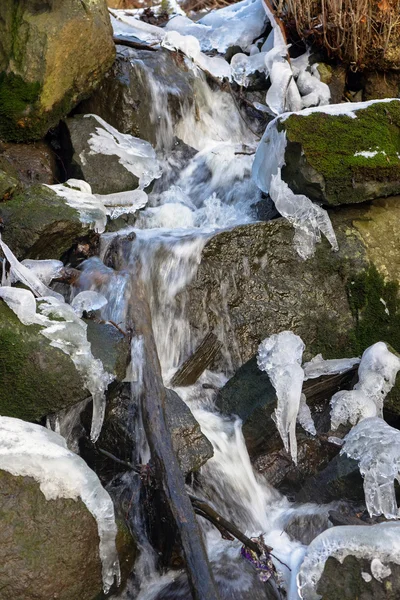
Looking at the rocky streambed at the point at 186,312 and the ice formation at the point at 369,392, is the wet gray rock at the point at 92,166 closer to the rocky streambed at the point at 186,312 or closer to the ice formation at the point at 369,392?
the rocky streambed at the point at 186,312

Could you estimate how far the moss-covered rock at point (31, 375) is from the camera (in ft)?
10.7

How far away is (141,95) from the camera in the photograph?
20.0 ft

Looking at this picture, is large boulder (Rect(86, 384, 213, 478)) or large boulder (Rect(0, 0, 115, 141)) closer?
large boulder (Rect(86, 384, 213, 478))

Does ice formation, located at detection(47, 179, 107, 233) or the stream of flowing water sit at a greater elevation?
ice formation, located at detection(47, 179, 107, 233)

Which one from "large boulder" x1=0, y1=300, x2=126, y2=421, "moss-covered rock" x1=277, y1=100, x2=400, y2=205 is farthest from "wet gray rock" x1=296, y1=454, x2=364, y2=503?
"moss-covered rock" x1=277, y1=100, x2=400, y2=205

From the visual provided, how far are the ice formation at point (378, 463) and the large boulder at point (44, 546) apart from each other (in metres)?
1.32

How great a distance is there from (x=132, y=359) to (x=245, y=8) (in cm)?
569

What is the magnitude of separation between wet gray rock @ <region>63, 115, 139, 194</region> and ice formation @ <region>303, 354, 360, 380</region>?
217 cm

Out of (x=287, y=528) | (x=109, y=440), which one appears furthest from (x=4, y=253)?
(x=287, y=528)

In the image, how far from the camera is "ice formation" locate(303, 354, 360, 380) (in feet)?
13.7

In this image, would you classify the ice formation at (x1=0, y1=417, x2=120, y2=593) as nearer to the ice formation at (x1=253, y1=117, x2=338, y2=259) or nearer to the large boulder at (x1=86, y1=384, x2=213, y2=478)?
the large boulder at (x1=86, y1=384, x2=213, y2=478)

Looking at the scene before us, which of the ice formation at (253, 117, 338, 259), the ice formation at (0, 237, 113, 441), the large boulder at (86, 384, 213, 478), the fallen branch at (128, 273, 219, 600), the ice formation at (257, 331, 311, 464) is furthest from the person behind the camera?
the ice formation at (253, 117, 338, 259)

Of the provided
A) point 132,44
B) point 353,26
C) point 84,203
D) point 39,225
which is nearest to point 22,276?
point 39,225

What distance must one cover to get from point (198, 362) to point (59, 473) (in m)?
1.63
